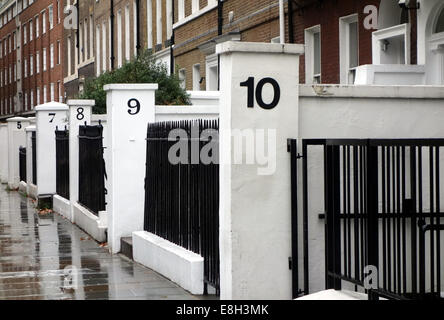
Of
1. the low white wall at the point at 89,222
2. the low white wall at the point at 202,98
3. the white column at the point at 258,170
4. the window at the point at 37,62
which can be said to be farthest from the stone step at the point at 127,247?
the window at the point at 37,62

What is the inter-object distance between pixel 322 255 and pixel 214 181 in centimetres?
152

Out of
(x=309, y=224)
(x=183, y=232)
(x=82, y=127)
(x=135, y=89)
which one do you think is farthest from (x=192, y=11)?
(x=309, y=224)

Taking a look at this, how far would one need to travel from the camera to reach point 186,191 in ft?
35.0

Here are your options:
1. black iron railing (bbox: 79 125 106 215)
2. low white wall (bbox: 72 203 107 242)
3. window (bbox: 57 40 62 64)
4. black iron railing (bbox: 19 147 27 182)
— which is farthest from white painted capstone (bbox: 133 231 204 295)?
window (bbox: 57 40 62 64)

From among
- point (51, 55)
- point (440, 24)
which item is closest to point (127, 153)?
point (440, 24)

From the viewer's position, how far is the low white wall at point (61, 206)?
747 inches

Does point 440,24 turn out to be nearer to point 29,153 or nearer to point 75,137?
point 75,137

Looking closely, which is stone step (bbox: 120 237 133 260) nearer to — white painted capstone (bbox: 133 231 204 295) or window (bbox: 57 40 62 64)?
white painted capstone (bbox: 133 231 204 295)

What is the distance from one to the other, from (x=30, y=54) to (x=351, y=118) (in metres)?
77.5

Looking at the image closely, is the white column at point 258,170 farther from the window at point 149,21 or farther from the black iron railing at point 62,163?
the window at point 149,21

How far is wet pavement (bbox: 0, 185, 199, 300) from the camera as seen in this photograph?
975 centimetres

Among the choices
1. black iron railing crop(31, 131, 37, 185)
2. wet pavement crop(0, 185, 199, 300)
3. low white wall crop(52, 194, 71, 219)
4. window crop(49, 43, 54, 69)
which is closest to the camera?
wet pavement crop(0, 185, 199, 300)

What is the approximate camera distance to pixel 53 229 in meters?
17.0

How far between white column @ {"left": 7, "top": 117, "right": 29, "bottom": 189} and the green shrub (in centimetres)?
981
